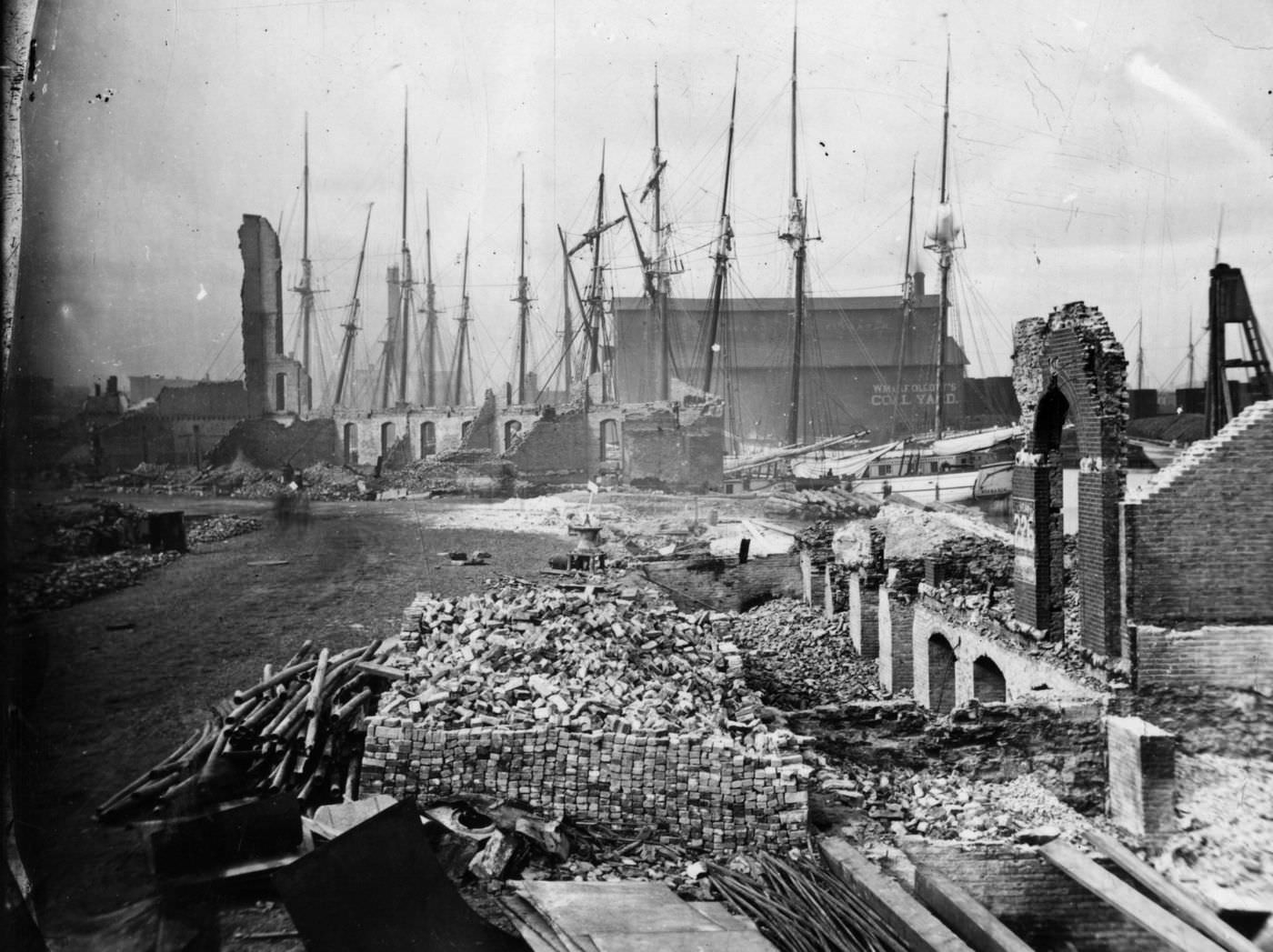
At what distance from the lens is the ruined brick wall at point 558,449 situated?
44.2 feet

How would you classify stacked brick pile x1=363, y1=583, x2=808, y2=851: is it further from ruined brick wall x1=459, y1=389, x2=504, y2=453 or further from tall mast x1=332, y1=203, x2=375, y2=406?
ruined brick wall x1=459, y1=389, x2=504, y2=453

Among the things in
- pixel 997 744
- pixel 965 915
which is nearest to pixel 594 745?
pixel 965 915

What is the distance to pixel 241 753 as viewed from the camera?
668 cm

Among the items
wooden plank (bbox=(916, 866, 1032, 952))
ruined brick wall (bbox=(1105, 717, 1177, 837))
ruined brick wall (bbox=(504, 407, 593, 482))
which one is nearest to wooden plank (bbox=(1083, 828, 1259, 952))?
wooden plank (bbox=(916, 866, 1032, 952))

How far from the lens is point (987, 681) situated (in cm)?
897

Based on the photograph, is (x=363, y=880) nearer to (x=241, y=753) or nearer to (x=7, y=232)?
(x=241, y=753)

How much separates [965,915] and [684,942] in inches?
63.8

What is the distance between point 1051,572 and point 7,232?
367 inches

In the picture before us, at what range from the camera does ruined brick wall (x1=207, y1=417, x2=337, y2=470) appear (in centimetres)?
999

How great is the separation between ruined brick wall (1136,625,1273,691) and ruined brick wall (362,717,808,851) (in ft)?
9.45

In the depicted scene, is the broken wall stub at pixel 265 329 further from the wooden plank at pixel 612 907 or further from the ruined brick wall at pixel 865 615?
the ruined brick wall at pixel 865 615

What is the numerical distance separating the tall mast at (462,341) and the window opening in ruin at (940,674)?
7651 millimetres

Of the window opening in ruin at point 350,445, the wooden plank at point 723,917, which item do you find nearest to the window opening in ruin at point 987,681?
the wooden plank at point 723,917

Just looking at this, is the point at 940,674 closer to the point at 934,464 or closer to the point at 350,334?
the point at 934,464
